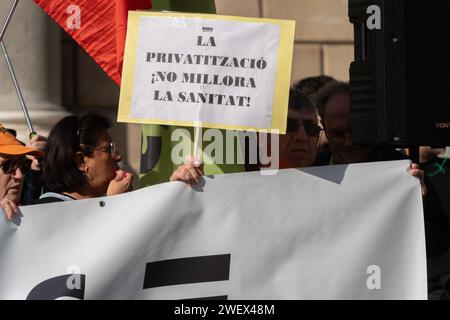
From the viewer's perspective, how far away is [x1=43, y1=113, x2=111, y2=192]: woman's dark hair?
16.0ft

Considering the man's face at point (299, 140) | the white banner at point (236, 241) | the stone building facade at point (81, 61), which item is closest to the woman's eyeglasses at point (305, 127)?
the man's face at point (299, 140)

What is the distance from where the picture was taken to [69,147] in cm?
491

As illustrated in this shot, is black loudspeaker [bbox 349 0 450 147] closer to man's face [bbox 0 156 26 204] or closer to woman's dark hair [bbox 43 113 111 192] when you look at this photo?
woman's dark hair [bbox 43 113 111 192]

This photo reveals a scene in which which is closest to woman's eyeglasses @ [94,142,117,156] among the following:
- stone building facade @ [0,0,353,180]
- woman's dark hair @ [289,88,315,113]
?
woman's dark hair @ [289,88,315,113]

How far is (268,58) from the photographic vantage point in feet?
14.7

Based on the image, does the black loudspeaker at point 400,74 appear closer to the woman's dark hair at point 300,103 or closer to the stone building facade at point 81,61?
the woman's dark hair at point 300,103

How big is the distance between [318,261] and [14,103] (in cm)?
410

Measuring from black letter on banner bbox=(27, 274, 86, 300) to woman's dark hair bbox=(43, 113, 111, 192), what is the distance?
0.68 meters

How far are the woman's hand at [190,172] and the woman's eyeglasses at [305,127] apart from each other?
1.02 metres

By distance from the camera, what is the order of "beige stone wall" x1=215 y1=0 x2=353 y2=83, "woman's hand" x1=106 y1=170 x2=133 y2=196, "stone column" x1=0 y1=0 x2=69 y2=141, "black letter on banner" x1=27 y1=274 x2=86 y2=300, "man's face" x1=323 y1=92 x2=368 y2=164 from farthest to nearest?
"beige stone wall" x1=215 y1=0 x2=353 y2=83
"stone column" x1=0 y1=0 x2=69 y2=141
"man's face" x1=323 y1=92 x2=368 y2=164
"woman's hand" x1=106 y1=170 x2=133 y2=196
"black letter on banner" x1=27 y1=274 x2=86 y2=300

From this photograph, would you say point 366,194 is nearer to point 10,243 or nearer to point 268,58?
point 268,58

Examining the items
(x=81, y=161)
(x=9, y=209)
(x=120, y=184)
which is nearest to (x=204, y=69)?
(x=120, y=184)

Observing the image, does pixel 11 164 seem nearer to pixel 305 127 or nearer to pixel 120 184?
pixel 120 184

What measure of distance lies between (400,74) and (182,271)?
47.1 inches
